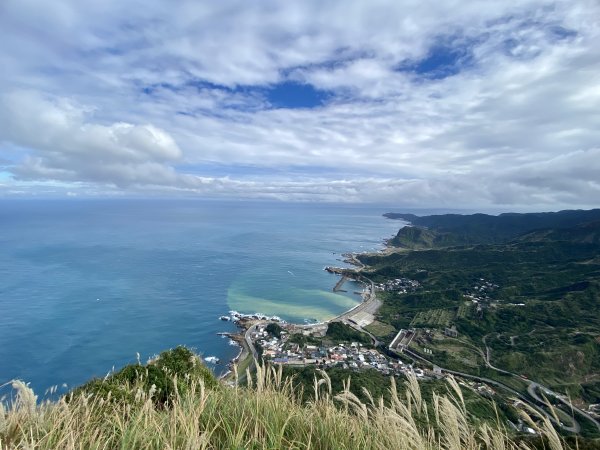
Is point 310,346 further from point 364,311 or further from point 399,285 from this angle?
point 399,285

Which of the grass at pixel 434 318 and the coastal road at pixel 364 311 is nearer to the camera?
the coastal road at pixel 364 311

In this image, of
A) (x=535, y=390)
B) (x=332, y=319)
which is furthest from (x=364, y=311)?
(x=535, y=390)

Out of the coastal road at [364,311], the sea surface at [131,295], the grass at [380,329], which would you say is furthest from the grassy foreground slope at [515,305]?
the sea surface at [131,295]

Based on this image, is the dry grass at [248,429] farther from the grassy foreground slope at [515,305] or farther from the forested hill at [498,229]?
the forested hill at [498,229]

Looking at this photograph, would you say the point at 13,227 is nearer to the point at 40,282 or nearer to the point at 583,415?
the point at 40,282

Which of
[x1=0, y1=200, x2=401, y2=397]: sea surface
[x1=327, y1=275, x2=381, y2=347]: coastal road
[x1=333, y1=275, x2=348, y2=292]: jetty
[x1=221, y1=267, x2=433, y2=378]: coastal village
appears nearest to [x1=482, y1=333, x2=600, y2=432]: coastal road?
[x1=221, y1=267, x2=433, y2=378]: coastal village

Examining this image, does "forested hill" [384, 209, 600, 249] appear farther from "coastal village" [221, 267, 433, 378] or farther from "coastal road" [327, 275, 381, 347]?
"coastal village" [221, 267, 433, 378]

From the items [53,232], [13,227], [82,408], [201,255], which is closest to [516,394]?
[82,408]
